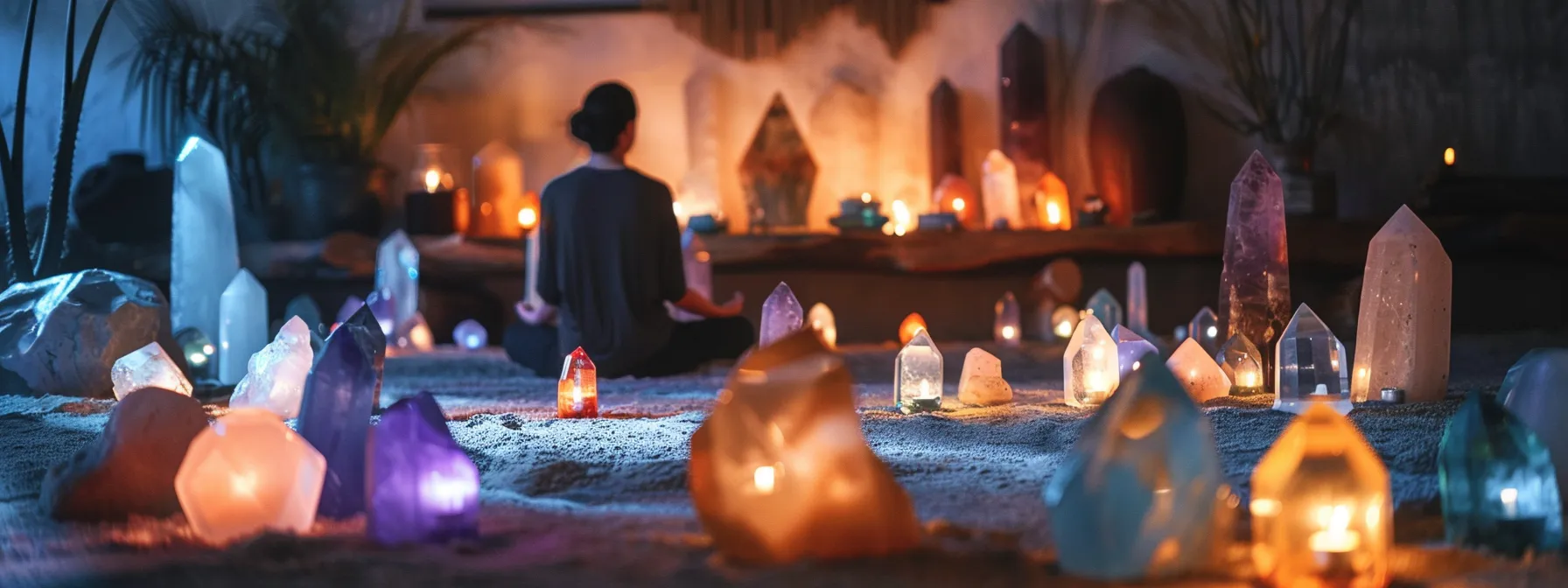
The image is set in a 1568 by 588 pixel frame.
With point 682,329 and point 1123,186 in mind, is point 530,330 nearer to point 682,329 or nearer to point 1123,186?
point 682,329

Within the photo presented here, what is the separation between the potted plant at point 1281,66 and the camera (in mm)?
5031

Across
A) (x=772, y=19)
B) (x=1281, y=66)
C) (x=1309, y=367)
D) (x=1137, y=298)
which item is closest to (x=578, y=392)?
(x=1309, y=367)

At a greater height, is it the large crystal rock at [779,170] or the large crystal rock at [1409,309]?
the large crystal rock at [779,170]

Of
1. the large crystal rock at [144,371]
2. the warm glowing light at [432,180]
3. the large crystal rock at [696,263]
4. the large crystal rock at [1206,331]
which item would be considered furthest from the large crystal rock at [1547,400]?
the warm glowing light at [432,180]

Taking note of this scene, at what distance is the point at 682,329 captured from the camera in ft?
13.4

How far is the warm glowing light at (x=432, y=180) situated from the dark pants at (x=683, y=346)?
4.69 ft

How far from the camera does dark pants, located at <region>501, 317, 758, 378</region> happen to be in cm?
405

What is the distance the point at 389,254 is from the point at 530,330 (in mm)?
1025

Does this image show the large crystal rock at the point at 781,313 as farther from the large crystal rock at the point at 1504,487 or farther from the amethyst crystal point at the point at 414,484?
the large crystal rock at the point at 1504,487

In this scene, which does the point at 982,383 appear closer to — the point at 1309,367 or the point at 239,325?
the point at 1309,367

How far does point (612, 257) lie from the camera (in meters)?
3.87

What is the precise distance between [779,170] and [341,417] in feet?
12.0

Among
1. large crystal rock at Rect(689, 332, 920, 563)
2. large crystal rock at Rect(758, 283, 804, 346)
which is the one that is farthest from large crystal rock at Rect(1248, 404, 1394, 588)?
large crystal rock at Rect(758, 283, 804, 346)

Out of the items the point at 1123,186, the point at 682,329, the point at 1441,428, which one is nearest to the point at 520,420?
the point at 682,329
